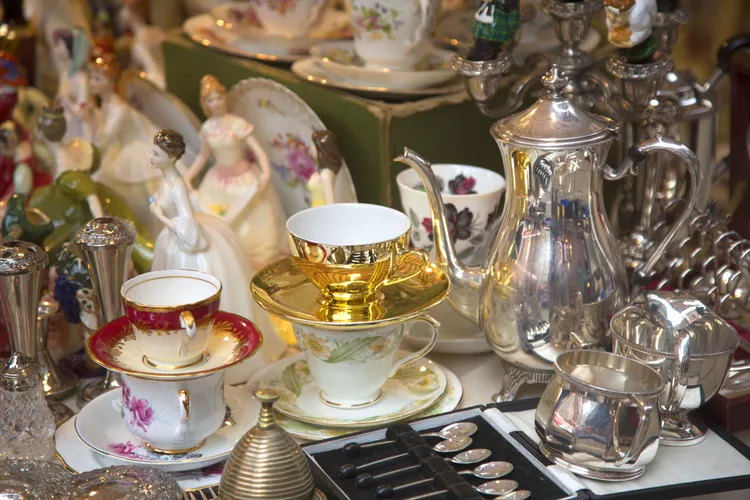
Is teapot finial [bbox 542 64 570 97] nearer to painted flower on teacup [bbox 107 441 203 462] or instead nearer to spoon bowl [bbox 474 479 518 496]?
spoon bowl [bbox 474 479 518 496]

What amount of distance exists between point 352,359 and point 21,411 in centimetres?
28

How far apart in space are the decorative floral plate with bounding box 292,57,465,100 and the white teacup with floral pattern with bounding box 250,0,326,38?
120mm

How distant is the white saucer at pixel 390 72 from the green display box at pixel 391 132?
0.02m

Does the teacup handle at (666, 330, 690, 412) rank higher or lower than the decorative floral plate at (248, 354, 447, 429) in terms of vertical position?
higher

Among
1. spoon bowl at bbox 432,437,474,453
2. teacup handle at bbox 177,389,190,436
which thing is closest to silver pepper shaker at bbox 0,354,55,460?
teacup handle at bbox 177,389,190,436

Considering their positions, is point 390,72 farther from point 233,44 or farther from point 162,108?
point 162,108

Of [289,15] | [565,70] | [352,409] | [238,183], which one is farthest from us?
[289,15]

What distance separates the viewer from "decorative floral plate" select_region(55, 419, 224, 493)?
32.0 inches

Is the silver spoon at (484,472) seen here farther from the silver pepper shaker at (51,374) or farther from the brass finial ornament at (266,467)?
the silver pepper shaker at (51,374)

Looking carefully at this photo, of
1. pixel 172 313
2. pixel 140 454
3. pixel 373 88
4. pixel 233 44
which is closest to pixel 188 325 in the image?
pixel 172 313

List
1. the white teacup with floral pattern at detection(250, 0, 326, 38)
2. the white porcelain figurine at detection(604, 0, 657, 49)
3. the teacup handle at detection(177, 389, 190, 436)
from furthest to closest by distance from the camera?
the white teacup with floral pattern at detection(250, 0, 326, 38) < the white porcelain figurine at detection(604, 0, 657, 49) < the teacup handle at detection(177, 389, 190, 436)

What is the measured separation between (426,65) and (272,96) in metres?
0.20

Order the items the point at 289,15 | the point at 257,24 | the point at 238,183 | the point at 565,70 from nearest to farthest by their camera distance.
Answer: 1. the point at 565,70
2. the point at 238,183
3. the point at 289,15
4. the point at 257,24

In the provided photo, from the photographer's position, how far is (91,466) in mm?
823
